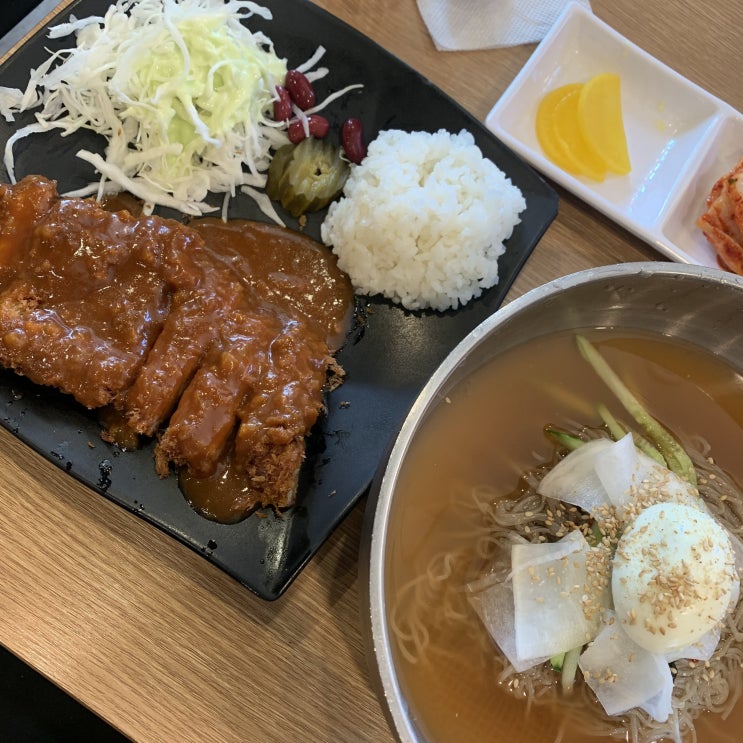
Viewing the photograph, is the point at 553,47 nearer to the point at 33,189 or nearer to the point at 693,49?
the point at 693,49

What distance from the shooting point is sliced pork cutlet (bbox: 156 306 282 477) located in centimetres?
183

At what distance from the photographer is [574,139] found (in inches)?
94.8

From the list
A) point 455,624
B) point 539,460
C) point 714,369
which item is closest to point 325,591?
point 455,624

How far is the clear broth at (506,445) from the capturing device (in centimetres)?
145

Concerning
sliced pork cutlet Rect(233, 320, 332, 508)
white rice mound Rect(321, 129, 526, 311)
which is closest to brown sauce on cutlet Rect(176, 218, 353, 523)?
sliced pork cutlet Rect(233, 320, 332, 508)

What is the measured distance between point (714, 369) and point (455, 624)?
3.07ft

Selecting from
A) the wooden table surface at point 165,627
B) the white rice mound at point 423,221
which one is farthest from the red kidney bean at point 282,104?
the wooden table surface at point 165,627

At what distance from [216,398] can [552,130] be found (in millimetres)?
1538

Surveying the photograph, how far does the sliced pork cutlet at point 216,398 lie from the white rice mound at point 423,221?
0.43 meters

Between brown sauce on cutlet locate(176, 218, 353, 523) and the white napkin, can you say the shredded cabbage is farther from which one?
the white napkin

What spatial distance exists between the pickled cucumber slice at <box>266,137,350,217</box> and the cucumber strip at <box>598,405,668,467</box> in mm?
1152

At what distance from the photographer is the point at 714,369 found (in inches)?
68.4

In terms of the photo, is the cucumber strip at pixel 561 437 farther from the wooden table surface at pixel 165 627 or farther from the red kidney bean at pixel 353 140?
the red kidney bean at pixel 353 140

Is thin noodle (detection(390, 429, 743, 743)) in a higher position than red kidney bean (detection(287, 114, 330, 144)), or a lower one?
lower
